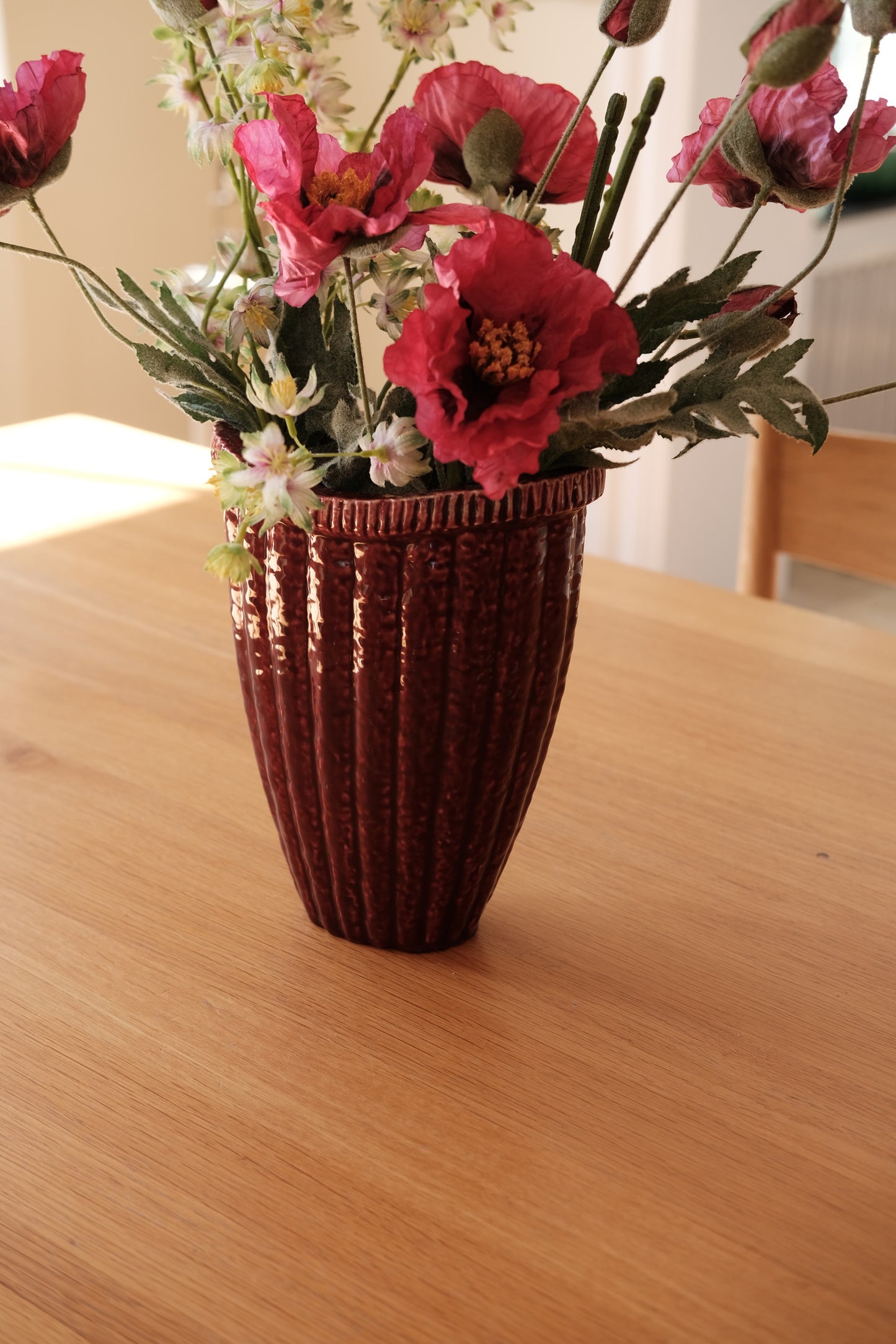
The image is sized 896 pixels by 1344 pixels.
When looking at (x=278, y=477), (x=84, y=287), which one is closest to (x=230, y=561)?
(x=278, y=477)

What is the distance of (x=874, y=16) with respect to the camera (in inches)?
15.8

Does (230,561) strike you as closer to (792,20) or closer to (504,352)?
(504,352)

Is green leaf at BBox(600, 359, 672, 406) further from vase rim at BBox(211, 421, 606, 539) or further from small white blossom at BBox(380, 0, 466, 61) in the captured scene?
small white blossom at BBox(380, 0, 466, 61)

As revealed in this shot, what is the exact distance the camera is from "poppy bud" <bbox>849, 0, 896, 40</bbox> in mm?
402

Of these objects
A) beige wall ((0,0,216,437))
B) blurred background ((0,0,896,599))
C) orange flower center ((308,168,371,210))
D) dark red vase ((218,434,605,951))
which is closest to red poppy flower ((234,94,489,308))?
orange flower center ((308,168,371,210))

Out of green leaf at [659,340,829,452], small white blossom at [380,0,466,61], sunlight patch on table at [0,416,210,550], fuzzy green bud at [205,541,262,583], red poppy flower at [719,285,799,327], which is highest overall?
small white blossom at [380,0,466,61]

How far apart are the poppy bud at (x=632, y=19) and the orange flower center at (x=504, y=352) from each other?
113 millimetres

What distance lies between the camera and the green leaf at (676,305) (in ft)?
1.62

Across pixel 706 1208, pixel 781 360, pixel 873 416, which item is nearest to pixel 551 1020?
pixel 706 1208

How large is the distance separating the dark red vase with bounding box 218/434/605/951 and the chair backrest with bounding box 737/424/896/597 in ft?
2.25

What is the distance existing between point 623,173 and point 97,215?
2499mm

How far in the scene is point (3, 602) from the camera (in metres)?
1.01

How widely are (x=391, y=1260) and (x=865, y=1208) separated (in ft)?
0.59

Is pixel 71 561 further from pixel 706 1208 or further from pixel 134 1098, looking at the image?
pixel 706 1208
